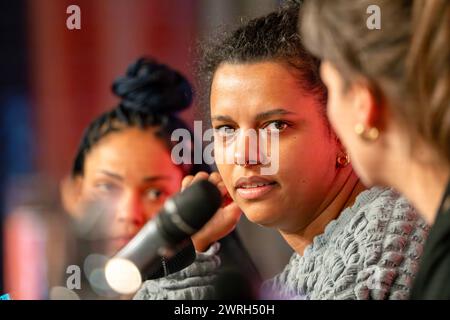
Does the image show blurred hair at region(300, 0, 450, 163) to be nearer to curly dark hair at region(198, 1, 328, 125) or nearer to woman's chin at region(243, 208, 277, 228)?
curly dark hair at region(198, 1, 328, 125)

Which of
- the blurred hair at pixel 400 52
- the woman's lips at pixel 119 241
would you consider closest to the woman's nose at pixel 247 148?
the woman's lips at pixel 119 241

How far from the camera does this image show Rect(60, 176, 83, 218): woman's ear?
1.64 metres

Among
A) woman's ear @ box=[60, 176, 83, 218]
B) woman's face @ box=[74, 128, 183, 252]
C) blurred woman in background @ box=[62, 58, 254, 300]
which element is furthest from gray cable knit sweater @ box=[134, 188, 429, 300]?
woman's ear @ box=[60, 176, 83, 218]

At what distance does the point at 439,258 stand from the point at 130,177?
0.81 meters

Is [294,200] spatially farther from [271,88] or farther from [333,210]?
[271,88]

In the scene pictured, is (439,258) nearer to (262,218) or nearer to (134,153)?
(262,218)

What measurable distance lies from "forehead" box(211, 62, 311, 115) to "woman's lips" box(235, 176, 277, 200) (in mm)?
127

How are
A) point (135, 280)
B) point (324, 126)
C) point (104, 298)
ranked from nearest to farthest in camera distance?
point (135, 280)
point (324, 126)
point (104, 298)

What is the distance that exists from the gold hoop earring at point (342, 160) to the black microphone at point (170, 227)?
299 mm

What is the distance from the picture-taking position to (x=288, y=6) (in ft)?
4.67

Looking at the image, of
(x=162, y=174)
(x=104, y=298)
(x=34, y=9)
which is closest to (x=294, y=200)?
(x=162, y=174)

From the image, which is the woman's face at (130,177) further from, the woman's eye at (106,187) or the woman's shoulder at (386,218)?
the woman's shoulder at (386,218)

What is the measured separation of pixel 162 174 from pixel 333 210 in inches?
15.0

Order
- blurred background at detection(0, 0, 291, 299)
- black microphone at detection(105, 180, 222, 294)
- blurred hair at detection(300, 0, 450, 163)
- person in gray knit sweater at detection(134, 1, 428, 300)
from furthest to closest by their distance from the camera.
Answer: blurred background at detection(0, 0, 291, 299), person in gray knit sweater at detection(134, 1, 428, 300), black microphone at detection(105, 180, 222, 294), blurred hair at detection(300, 0, 450, 163)
